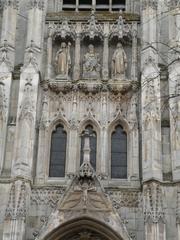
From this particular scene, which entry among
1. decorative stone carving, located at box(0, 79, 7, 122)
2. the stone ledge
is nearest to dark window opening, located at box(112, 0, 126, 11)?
the stone ledge

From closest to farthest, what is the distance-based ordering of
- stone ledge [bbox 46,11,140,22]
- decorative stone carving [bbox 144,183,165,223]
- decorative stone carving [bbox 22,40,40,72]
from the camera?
1. decorative stone carving [bbox 144,183,165,223]
2. decorative stone carving [bbox 22,40,40,72]
3. stone ledge [bbox 46,11,140,22]

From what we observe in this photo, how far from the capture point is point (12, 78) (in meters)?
19.0

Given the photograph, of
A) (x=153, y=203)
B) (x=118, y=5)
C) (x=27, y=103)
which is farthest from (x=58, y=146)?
(x=118, y=5)

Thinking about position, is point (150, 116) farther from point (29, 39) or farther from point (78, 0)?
point (78, 0)

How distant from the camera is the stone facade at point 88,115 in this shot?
16.3m

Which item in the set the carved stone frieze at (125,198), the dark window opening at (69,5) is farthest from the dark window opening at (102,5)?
the carved stone frieze at (125,198)

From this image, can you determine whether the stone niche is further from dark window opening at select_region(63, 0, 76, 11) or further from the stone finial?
the stone finial

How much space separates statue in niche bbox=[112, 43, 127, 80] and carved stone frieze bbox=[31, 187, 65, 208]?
446 centimetres

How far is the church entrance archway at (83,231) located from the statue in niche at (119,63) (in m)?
5.26

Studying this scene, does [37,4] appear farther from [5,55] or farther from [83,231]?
[83,231]

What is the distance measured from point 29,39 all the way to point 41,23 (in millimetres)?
849

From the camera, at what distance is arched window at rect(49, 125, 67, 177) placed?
706 inches

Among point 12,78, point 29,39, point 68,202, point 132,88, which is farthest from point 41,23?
point 68,202

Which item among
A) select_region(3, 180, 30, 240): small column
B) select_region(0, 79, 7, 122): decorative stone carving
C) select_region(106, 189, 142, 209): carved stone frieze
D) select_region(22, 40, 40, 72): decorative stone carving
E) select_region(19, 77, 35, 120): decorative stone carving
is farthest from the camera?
select_region(22, 40, 40, 72): decorative stone carving
